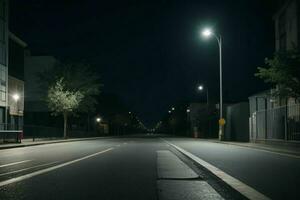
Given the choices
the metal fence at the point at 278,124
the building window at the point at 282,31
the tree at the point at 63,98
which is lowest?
the metal fence at the point at 278,124

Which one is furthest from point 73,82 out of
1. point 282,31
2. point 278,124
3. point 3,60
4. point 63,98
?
point 278,124

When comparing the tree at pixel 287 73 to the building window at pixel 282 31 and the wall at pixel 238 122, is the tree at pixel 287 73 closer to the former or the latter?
the building window at pixel 282 31

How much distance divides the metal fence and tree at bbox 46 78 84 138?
2614 cm

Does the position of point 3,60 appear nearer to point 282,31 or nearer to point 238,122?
point 238,122

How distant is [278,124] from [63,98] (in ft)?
105

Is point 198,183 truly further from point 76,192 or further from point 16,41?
point 16,41

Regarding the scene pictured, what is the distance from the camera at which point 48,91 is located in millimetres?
58156

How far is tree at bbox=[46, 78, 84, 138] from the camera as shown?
56.3m

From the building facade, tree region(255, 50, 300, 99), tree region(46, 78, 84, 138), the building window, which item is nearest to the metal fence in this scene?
tree region(255, 50, 300, 99)

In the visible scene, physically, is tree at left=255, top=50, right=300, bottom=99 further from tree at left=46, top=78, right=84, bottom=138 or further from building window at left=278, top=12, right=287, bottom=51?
tree at left=46, top=78, right=84, bottom=138

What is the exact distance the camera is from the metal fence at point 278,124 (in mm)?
28641

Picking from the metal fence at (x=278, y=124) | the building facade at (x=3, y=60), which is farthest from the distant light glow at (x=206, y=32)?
the building facade at (x=3, y=60)

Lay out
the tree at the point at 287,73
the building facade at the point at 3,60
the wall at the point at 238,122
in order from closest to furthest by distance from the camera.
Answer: the tree at the point at 287,73, the building facade at the point at 3,60, the wall at the point at 238,122

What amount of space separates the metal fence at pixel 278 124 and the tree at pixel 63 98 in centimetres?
2614
